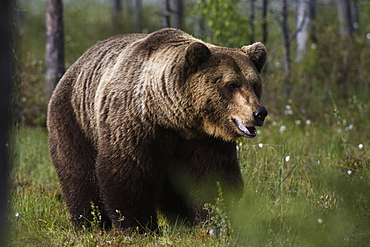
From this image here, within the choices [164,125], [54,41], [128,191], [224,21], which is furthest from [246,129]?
[224,21]

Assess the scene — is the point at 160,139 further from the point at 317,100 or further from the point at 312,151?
the point at 317,100

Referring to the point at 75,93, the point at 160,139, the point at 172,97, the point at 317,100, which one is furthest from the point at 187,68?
the point at 317,100

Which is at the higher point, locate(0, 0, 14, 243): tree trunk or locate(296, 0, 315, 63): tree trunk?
locate(0, 0, 14, 243): tree trunk

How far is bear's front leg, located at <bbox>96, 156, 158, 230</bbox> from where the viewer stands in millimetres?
4570

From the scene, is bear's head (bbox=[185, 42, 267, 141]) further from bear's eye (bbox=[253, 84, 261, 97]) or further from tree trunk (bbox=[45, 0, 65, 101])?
tree trunk (bbox=[45, 0, 65, 101])

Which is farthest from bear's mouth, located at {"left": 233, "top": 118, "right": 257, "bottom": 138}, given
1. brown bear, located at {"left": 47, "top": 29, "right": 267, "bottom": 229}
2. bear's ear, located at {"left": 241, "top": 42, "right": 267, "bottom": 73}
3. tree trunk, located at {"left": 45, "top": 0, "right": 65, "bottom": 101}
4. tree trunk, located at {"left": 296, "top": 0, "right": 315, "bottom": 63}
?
tree trunk, located at {"left": 296, "top": 0, "right": 315, "bottom": 63}

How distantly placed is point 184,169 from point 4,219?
2.17 m

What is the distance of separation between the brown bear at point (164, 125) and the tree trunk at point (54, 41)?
3.76m

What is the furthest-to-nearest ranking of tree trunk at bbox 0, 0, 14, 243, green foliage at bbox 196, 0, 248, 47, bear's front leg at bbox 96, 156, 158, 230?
green foliage at bbox 196, 0, 248, 47 → bear's front leg at bbox 96, 156, 158, 230 → tree trunk at bbox 0, 0, 14, 243

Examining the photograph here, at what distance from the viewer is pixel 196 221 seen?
498 cm

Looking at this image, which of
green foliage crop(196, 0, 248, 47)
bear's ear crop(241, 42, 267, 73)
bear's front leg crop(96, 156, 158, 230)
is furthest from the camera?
green foliage crop(196, 0, 248, 47)

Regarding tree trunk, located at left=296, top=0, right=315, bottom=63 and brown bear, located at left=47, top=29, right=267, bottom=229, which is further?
tree trunk, located at left=296, top=0, right=315, bottom=63

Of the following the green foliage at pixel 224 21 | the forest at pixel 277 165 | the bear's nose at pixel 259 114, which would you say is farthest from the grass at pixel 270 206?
the green foliage at pixel 224 21

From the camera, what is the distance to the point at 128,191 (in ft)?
15.1
